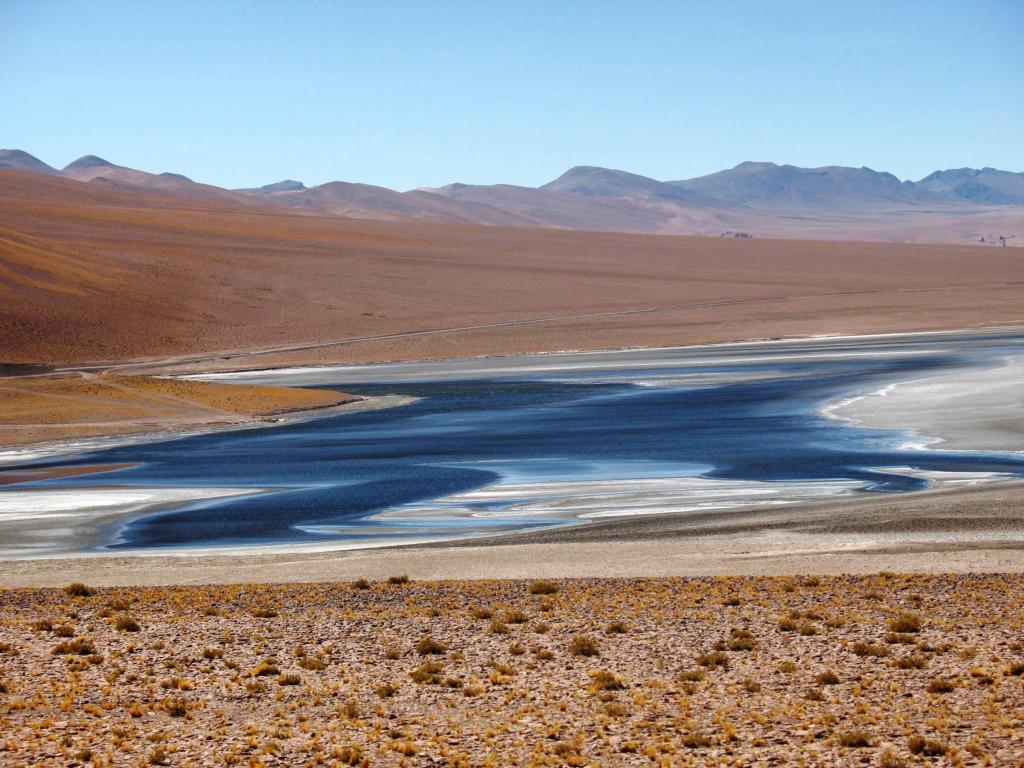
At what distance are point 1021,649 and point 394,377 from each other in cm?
5025

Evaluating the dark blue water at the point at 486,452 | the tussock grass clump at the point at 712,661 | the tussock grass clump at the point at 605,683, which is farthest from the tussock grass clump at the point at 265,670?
the dark blue water at the point at 486,452

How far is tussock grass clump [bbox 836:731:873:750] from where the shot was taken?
9.40m

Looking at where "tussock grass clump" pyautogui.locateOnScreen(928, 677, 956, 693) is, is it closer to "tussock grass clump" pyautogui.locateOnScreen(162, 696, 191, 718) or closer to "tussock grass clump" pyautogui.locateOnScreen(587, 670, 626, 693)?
"tussock grass clump" pyautogui.locateOnScreen(587, 670, 626, 693)

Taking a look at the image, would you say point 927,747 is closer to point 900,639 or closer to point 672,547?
point 900,639

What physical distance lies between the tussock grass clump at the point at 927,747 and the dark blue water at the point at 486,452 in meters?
13.9

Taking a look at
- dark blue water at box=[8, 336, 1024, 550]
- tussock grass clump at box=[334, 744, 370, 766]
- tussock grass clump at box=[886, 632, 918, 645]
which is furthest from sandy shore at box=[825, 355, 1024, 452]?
tussock grass clump at box=[334, 744, 370, 766]

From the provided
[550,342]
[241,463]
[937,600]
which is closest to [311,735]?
[937,600]

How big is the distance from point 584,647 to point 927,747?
4212 millimetres

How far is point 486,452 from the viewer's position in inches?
1329

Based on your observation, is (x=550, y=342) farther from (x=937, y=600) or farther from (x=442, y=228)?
(x=442, y=228)

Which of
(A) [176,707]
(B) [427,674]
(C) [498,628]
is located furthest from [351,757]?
(C) [498,628]

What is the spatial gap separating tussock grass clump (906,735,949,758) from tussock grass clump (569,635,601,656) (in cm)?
405

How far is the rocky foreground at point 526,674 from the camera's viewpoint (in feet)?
31.9

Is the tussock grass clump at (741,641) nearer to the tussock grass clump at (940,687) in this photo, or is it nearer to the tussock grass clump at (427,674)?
the tussock grass clump at (940,687)
